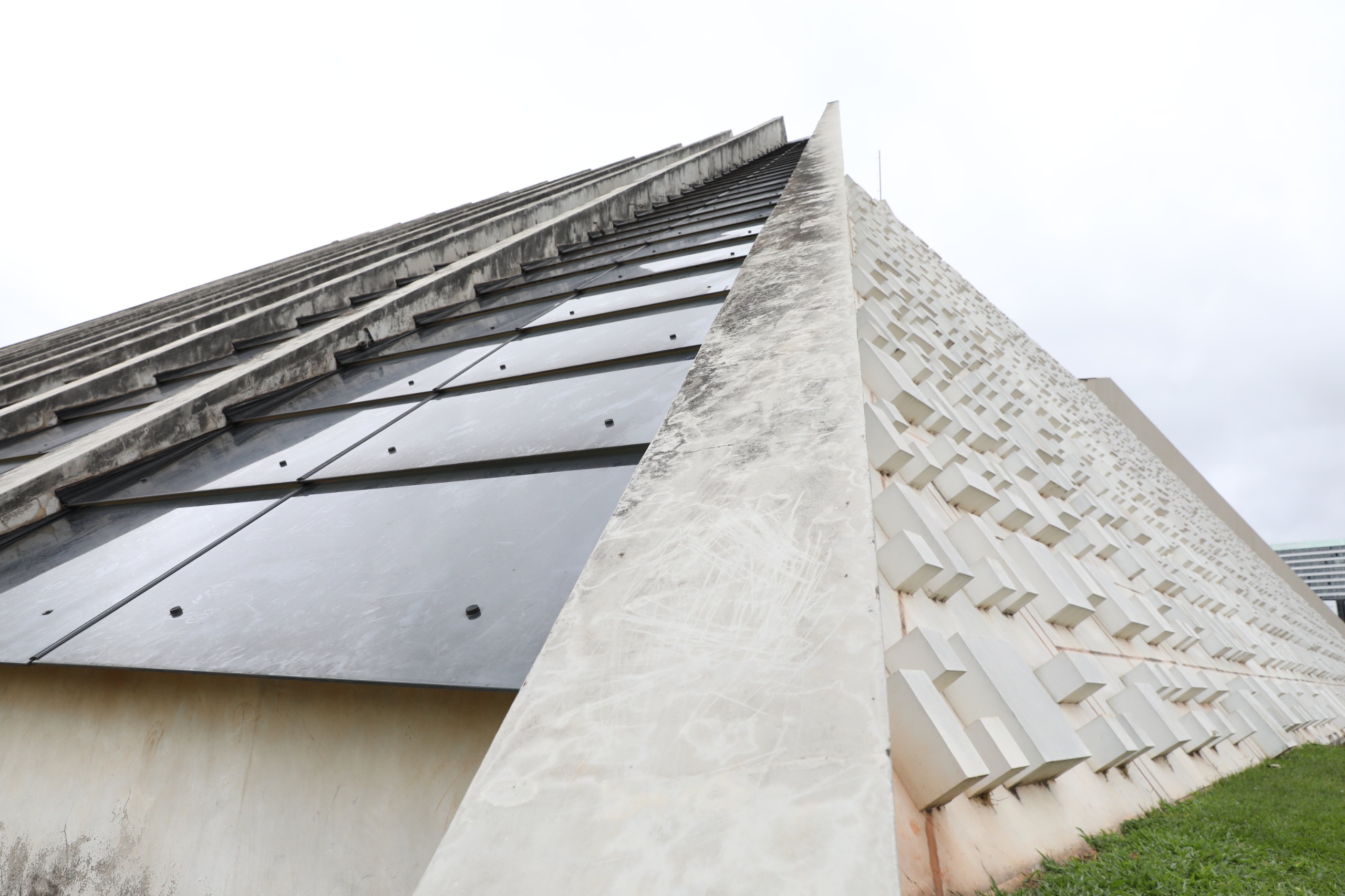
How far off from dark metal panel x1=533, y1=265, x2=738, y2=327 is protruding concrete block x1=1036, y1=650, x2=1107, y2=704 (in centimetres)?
240

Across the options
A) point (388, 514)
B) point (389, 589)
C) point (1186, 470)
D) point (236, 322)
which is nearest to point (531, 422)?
point (388, 514)

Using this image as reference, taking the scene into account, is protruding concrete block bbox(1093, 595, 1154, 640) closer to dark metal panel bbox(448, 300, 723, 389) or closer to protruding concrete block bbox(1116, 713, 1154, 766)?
protruding concrete block bbox(1116, 713, 1154, 766)

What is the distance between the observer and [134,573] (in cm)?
257

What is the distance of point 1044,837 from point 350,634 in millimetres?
1646

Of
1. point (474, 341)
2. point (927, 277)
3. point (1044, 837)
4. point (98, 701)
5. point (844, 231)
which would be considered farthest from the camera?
point (927, 277)

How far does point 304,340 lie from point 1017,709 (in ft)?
15.8

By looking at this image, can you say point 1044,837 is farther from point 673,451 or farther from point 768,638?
point 673,451

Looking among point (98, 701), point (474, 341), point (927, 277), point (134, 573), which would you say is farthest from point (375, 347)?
point (927, 277)

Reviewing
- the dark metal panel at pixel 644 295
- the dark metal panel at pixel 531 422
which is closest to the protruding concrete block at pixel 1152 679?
the dark metal panel at pixel 531 422

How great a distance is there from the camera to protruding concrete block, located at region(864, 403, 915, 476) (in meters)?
2.26

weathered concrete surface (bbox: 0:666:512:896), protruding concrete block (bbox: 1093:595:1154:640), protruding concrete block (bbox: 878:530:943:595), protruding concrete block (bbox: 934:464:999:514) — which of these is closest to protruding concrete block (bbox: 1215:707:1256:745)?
protruding concrete block (bbox: 1093:595:1154:640)

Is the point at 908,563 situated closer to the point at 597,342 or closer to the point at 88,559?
the point at 597,342

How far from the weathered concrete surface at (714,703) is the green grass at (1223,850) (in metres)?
0.60

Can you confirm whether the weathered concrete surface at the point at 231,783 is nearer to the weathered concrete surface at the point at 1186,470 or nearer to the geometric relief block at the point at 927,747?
the geometric relief block at the point at 927,747
